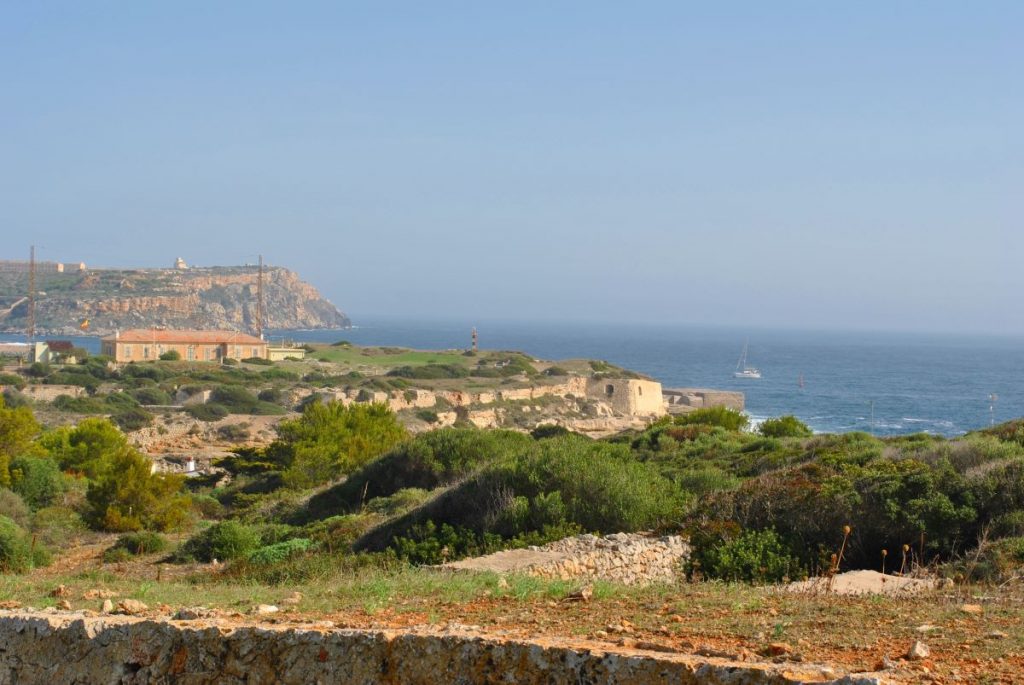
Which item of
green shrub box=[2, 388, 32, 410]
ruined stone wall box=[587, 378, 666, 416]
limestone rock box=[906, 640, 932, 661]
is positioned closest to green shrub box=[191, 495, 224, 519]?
limestone rock box=[906, 640, 932, 661]

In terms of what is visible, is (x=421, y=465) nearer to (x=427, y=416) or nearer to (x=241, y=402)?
(x=427, y=416)

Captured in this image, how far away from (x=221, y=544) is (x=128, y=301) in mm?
145109

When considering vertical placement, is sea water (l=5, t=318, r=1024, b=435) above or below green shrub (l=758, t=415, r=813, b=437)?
below

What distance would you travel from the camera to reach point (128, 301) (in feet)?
502

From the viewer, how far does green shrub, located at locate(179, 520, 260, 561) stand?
16.8 m

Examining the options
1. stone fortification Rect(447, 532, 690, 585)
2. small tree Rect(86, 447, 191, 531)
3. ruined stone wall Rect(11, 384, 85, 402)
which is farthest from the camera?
ruined stone wall Rect(11, 384, 85, 402)

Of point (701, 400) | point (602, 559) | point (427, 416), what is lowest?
point (701, 400)

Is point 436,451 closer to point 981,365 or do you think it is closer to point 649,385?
point 649,385

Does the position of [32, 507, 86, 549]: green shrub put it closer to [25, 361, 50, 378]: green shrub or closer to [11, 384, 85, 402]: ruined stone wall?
[11, 384, 85, 402]: ruined stone wall

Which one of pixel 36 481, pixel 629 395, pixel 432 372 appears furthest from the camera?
pixel 432 372

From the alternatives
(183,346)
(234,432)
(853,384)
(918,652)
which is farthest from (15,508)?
(853,384)

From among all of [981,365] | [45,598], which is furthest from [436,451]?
[981,365]

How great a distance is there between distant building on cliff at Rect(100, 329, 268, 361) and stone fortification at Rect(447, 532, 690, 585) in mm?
72619

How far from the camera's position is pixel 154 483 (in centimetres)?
2372
